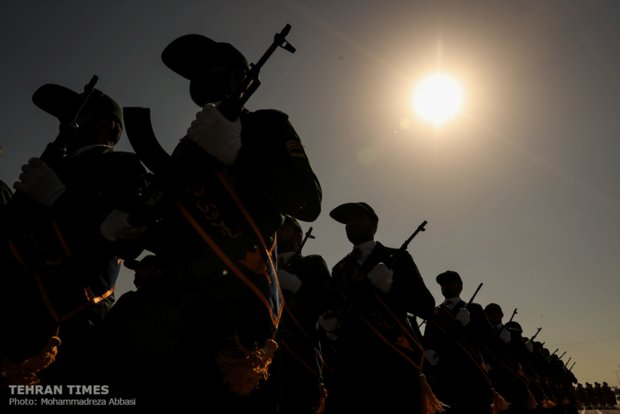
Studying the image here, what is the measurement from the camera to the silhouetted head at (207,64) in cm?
249

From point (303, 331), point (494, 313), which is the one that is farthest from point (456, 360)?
point (494, 313)

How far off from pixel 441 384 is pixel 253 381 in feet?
24.2

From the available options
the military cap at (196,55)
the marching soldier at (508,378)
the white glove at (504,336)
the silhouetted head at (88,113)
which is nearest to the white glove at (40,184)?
the silhouetted head at (88,113)

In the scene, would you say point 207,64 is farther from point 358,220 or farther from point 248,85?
point 358,220

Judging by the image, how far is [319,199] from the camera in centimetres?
234

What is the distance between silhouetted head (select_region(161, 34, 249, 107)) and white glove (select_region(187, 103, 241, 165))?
1.31ft

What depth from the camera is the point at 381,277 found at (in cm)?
504

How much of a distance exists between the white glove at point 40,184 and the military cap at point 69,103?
0.56 metres

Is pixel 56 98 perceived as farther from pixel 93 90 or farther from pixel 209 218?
pixel 209 218

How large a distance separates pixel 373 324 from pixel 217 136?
351 centimetres

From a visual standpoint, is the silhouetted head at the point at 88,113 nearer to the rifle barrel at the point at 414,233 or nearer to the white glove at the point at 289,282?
the white glove at the point at 289,282

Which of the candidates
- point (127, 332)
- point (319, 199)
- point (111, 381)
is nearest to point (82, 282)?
point (111, 381)

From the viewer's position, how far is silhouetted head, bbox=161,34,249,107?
2.49m

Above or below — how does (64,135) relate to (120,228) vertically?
below
